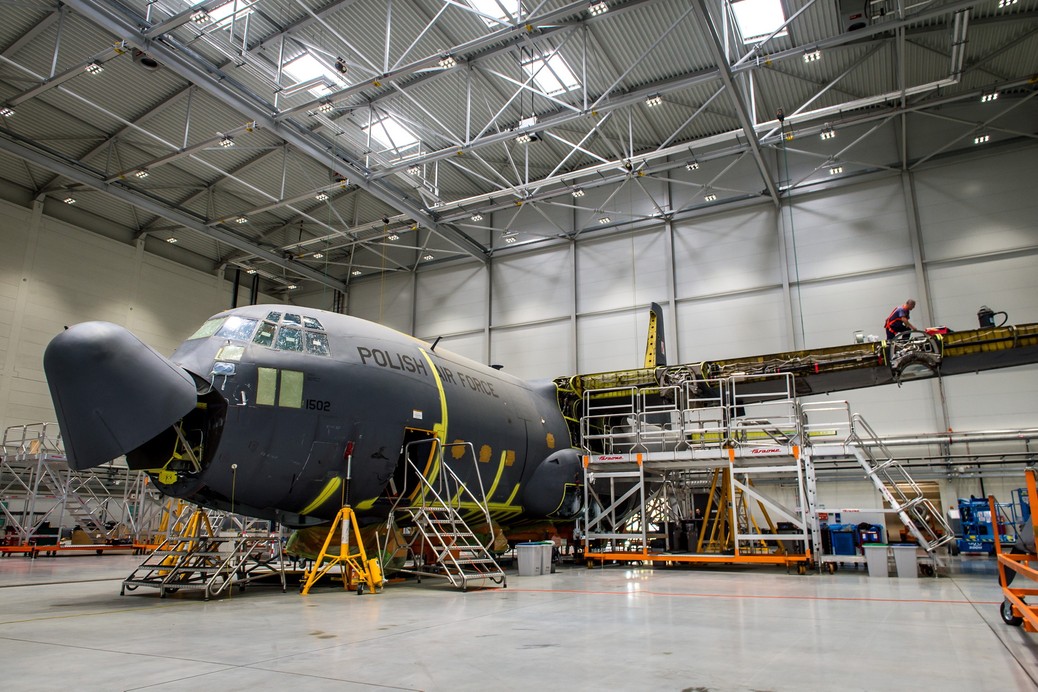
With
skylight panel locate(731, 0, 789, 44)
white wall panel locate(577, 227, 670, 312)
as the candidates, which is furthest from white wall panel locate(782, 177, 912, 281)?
skylight panel locate(731, 0, 789, 44)

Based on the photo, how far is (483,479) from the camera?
14859 mm

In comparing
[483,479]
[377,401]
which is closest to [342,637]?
[377,401]

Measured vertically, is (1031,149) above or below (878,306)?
above

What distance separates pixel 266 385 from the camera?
1048 centimetres

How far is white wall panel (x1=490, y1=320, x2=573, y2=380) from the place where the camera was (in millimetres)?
32031

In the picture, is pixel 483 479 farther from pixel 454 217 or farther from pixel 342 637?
pixel 454 217

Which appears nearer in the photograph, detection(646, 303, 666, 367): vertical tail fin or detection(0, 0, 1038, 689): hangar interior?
detection(0, 0, 1038, 689): hangar interior

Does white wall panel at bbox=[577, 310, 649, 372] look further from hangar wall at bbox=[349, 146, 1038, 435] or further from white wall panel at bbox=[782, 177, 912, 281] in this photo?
white wall panel at bbox=[782, 177, 912, 281]

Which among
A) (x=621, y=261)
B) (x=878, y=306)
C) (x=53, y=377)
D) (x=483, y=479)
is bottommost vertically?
(x=483, y=479)

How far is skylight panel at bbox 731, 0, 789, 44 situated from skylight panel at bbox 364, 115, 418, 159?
12436 mm

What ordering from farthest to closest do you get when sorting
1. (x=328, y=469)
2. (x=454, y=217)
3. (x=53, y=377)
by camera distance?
(x=454, y=217) → (x=328, y=469) → (x=53, y=377)

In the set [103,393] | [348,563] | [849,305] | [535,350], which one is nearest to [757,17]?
[849,305]

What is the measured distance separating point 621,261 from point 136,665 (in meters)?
28.3

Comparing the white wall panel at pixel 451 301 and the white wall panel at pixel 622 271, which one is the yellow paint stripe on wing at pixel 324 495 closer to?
the white wall panel at pixel 622 271
